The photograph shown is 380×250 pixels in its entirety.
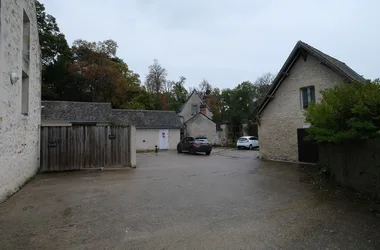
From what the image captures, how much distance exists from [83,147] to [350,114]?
10772 millimetres

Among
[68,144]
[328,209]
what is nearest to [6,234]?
[328,209]

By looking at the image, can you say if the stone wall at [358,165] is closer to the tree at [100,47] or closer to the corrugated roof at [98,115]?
the corrugated roof at [98,115]

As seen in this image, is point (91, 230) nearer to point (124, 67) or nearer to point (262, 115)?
point (262, 115)

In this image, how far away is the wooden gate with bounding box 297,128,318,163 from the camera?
41.0 feet

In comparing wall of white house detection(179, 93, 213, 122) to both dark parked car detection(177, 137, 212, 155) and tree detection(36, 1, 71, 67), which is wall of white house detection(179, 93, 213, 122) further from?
tree detection(36, 1, 71, 67)

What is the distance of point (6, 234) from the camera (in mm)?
3928

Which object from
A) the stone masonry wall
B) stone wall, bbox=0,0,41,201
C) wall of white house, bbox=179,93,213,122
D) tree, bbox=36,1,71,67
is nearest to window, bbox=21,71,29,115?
stone wall, bbox=0,0,41,201

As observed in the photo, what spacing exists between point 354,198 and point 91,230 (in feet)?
21.4

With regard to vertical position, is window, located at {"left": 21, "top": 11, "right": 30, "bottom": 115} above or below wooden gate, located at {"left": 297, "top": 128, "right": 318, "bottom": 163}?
above

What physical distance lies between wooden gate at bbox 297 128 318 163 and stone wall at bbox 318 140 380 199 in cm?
403

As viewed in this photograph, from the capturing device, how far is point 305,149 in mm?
12938

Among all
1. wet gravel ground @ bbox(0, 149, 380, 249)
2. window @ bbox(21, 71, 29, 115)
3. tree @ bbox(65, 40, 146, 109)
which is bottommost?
wet gravel ground @ bbox(0, 149, 380, 249)

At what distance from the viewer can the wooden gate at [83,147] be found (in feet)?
34.3

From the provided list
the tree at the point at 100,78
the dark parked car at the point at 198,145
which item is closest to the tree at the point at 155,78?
the tree at the point at 100,78
